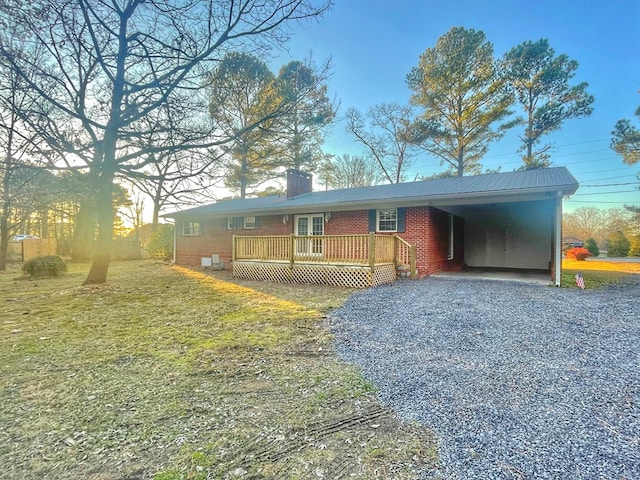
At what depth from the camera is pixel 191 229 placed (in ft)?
55.1

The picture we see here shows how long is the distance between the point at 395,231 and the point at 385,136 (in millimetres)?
14734

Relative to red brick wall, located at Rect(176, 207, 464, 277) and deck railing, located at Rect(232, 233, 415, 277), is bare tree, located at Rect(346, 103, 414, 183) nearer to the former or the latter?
red brick wall, located at Rect(176, 207, 464, 277)

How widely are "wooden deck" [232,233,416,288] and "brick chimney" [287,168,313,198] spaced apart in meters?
4.51

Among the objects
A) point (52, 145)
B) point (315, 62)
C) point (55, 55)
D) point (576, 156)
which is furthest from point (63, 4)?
point (576, 156)

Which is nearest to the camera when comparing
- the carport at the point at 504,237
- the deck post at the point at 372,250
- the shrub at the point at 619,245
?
the deck post at the point at 372,250

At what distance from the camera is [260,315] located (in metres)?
6.02

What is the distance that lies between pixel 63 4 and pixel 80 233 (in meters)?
15.6

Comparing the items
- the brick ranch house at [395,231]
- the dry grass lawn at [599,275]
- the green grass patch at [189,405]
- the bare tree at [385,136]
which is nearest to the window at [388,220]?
the brick ranch house at [395,231]

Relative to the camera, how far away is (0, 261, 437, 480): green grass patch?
2.02 meters

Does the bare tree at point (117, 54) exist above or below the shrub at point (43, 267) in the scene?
above

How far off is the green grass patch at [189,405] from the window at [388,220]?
6.25 m

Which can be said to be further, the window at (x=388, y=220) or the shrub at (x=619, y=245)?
the shrub at (x=619, y=245)

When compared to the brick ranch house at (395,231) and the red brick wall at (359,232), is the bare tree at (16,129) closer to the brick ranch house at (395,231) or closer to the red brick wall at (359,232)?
the brick ranch house at (395,231)

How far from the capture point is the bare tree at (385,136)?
2269 cm
